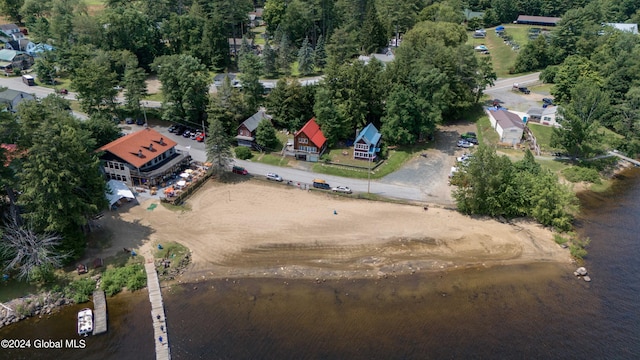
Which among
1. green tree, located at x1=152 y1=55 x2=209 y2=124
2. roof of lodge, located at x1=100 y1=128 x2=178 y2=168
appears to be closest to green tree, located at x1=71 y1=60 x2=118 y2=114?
green tree, located at x1=152 y1=55 x2=209 y2=124

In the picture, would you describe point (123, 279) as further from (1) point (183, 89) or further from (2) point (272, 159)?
(1) point (183, 89)

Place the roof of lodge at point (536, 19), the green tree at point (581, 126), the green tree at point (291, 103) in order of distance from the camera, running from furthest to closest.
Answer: the roof of lodge at point (536, 19)
the green tree at point (291, 103)
the green tree at point (581, 126)

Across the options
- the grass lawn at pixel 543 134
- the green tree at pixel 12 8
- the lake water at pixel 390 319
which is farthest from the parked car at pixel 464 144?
the green tree at pixel 12 8

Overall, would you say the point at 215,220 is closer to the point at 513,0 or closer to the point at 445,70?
the point at 445,70

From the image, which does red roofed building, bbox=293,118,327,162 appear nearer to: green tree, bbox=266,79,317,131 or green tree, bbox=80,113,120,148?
green tree, bbox=266,79,317,131

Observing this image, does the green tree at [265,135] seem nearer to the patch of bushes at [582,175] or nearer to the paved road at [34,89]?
the paved road at [34,89]

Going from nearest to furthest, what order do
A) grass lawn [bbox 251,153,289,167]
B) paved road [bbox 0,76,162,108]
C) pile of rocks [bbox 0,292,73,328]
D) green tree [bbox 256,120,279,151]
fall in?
pile of rocks [bbox 0,292,73,328], grass lawn [bbox 251,153,289,167], green tree [bbox 256,120,279,151], paved road [bbox 0,76,162,108]
